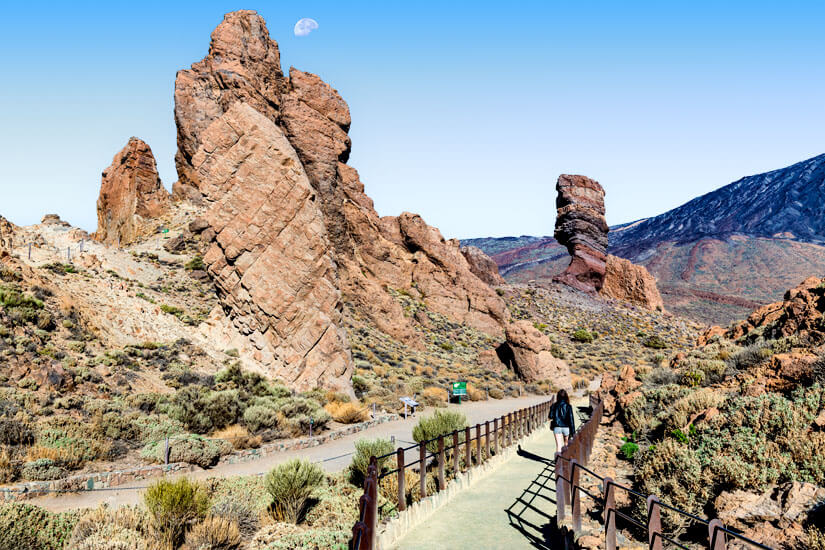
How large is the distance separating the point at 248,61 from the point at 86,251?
20.8m

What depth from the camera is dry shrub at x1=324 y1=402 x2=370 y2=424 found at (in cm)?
1852

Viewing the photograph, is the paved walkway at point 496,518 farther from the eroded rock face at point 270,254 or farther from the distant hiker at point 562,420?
the eroded rock face at point 270,254

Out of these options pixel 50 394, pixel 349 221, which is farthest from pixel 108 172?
pixel 50 394

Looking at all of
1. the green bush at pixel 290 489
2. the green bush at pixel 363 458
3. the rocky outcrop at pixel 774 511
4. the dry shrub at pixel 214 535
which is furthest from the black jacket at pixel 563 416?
the dry shrub at pixel 214 535

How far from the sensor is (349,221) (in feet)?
146

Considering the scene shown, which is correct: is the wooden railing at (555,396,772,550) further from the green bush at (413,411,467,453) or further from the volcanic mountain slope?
the volcanic mountain slope

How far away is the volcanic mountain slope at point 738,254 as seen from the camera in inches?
4481

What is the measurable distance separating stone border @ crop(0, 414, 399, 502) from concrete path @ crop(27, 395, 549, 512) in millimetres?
155

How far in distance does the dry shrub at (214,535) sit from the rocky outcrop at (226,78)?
128 feet

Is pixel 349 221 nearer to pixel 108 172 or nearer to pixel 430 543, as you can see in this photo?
pixel 108 172

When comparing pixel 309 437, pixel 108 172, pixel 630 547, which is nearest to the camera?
pixel 630 547

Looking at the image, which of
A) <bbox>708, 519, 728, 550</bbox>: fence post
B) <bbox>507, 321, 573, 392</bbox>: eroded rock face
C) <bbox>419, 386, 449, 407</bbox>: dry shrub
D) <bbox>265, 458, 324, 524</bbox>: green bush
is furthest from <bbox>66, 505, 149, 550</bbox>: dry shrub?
<bbox>507, 321, 573, 392</bbox>: eroded rock face

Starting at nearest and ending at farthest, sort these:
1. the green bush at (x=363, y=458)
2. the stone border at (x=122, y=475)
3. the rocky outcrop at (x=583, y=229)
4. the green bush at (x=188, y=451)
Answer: the stone border at (x=122, y=475) → the green bush at (x=363, y=458) → the green bush at (x=188, y=451) → the rocky outcrop at (x=583, y=229)

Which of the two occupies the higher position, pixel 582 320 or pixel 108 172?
pixel 108 172
